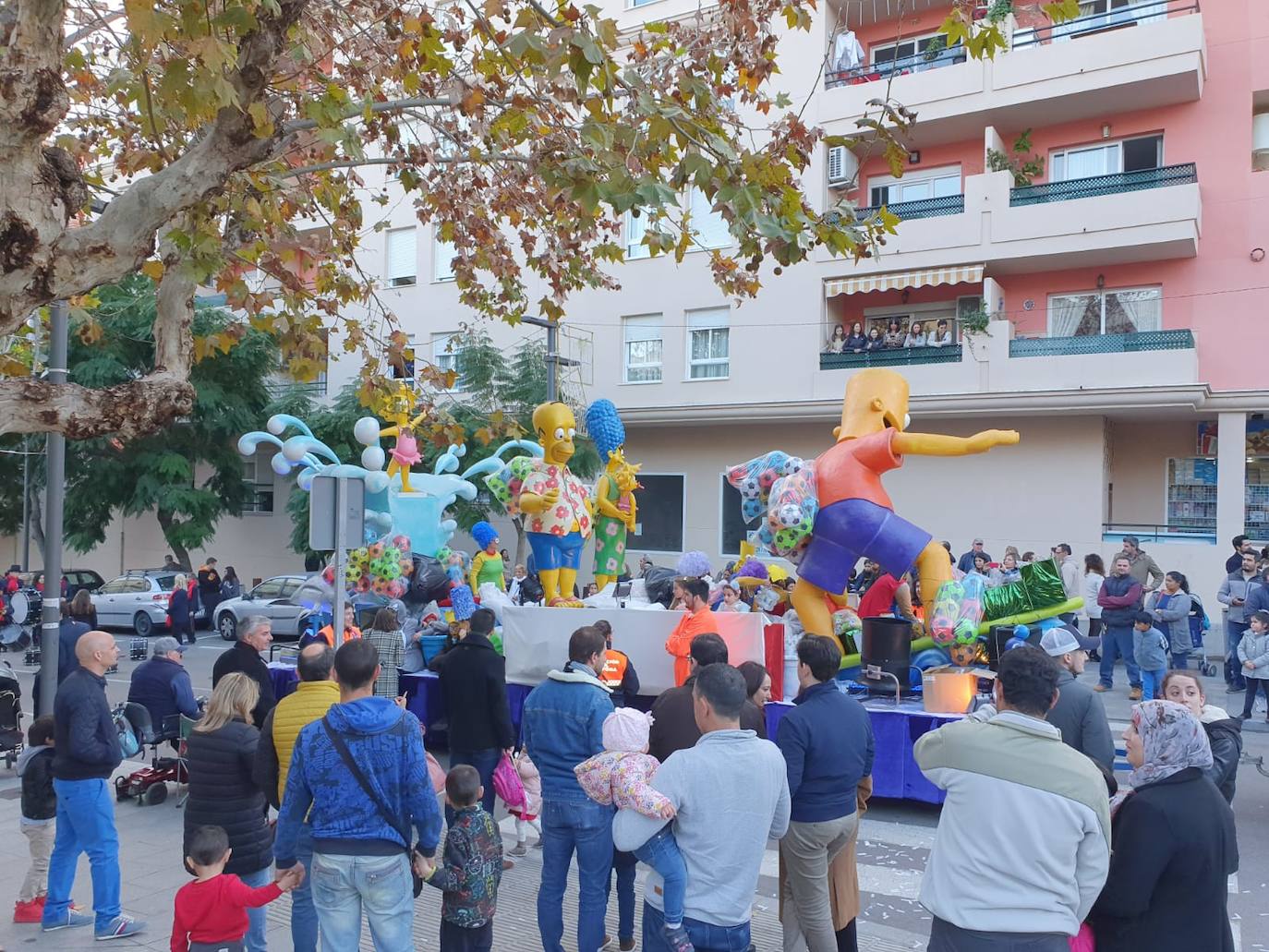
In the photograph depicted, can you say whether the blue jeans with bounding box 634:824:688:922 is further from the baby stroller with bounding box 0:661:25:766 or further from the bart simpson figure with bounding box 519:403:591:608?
the baby stroller with bounding box 0:661:25:766

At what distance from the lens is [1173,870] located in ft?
11.6

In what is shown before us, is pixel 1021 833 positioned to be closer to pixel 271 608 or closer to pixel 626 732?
pixel 626 732

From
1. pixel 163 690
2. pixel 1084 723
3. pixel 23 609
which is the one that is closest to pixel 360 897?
pixel 1084 723

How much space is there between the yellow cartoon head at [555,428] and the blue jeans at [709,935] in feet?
26.9

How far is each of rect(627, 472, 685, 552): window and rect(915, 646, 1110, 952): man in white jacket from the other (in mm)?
20009

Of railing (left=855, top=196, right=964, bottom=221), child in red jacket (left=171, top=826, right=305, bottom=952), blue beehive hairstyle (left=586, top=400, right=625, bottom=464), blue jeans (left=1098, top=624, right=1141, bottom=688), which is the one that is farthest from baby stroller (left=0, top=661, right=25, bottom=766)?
railing (left=855, top=196, right=964, bottom=221)

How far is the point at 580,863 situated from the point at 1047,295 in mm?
18097

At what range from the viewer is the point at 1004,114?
20.0 m

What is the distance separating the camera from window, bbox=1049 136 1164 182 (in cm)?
1956

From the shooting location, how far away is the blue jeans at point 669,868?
3.96 meters

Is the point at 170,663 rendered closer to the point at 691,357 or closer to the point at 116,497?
the point at 691,357

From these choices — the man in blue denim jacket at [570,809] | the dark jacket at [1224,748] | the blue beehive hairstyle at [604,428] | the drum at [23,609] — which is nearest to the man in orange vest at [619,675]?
the man in blue denim jacket at [570,809]

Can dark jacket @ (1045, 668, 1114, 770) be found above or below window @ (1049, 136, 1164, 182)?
below

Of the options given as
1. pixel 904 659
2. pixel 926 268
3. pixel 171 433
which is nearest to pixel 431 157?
pixel 904 659
